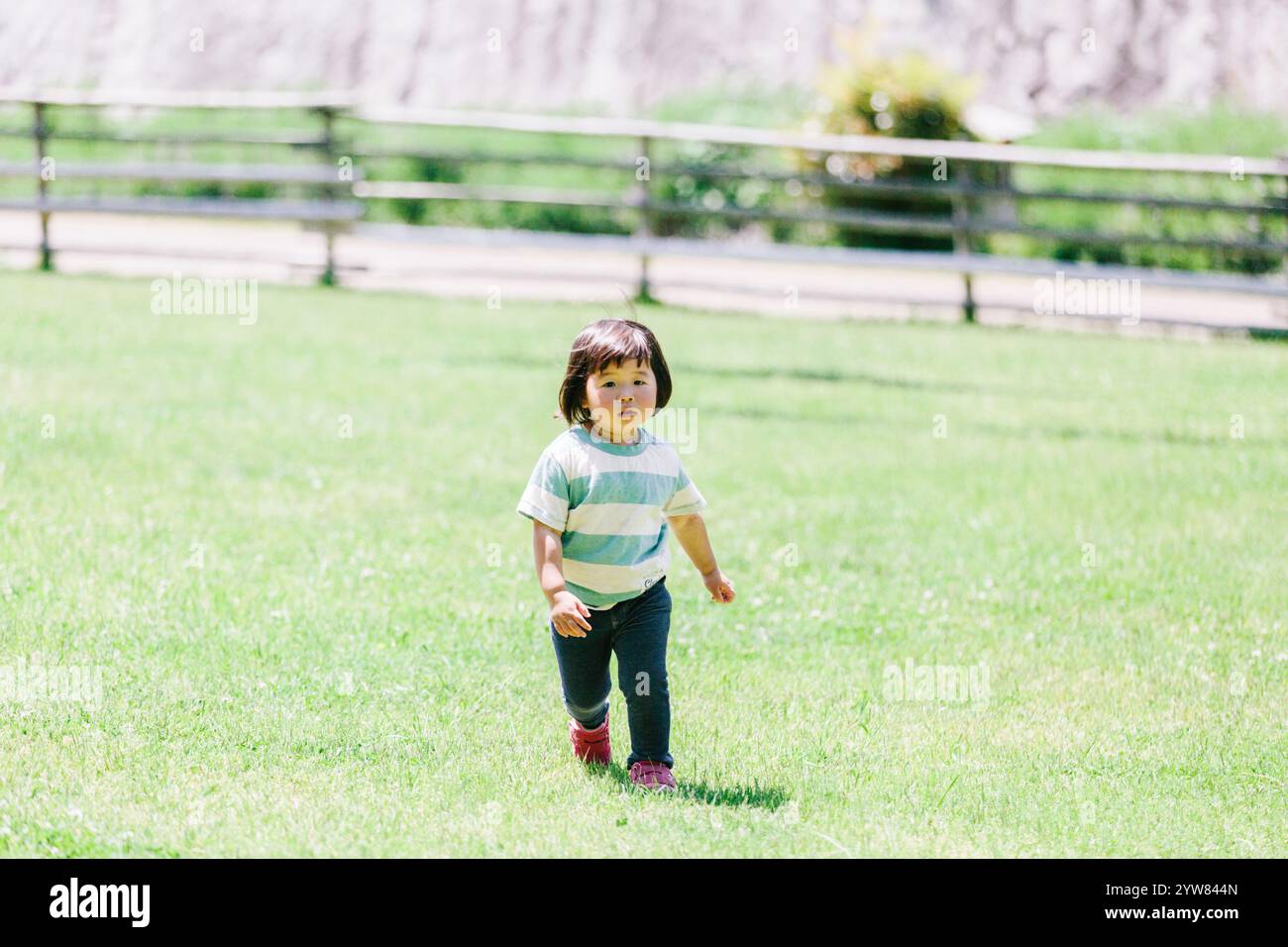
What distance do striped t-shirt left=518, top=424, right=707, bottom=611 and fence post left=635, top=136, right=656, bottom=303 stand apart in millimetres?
10452

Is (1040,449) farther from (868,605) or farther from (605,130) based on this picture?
(605,130)

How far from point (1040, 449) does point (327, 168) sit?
27.9 ft

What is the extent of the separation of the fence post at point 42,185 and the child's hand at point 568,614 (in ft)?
39.7

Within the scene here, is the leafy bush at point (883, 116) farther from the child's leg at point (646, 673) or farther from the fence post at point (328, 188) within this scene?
the child's leg at point (646, 673)

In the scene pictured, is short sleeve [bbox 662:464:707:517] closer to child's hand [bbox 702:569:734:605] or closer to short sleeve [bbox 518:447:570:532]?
child's hand [bbox 702:569:734:605]

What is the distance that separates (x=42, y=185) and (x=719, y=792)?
13.0m

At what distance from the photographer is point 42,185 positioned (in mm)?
15523

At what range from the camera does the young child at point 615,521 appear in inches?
183

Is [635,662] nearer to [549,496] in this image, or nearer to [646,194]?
[549,496]

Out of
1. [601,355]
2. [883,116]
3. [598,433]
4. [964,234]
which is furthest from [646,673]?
[883,116]

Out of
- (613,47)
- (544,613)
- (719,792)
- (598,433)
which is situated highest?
(613,47)

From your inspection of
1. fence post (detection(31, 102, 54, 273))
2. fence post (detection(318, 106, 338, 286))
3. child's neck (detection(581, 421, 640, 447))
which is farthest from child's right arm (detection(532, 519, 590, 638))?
fence post (detection(31, 102, 54, 273))

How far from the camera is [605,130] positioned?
49.8 ft

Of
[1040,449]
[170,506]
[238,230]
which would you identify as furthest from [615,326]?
[238,230]
